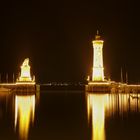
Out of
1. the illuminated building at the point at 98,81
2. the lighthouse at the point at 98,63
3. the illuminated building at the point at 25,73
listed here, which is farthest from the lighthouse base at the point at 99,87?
the illuminated building at the point at 25,73

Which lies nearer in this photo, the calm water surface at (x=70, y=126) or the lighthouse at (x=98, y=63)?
the calm water surface at (x=70, y=126)

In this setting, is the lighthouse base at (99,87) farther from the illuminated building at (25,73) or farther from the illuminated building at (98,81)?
the illuminated building at (25,73)

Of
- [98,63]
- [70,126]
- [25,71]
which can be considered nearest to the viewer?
[70,126]

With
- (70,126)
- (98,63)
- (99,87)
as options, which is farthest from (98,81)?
(70,126)

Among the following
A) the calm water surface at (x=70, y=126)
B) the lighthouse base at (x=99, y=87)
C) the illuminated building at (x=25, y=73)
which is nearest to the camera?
the calm water surface at (x=70, y=126)

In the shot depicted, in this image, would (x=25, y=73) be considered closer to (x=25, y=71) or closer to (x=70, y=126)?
(x=25, y=71)

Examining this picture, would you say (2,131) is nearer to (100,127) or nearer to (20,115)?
(100,127)

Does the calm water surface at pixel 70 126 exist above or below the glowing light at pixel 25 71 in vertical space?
below

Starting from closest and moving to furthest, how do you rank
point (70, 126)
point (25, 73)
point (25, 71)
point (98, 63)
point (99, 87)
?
point (70, 126) → point (99, 87) → point (98, 63) → point (25, 71) → point (25, 73)

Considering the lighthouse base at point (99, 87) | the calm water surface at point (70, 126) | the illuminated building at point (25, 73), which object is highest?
the illuminated building at point (25, 73)

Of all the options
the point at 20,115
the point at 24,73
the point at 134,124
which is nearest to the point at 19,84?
the point at 24,73

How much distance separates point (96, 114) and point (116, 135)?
8478 millimetres

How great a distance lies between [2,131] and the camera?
65.5 feet

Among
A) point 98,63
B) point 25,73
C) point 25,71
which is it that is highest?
point 98,63
